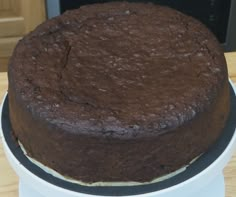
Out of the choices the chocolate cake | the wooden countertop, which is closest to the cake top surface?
the chocolate cake

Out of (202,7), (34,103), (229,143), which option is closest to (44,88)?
(34,103)

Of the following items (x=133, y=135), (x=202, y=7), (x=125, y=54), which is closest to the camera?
(x=133, y=135)

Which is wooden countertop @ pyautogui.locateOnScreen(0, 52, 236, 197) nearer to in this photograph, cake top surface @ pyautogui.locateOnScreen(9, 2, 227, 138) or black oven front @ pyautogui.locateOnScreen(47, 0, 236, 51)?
cake top surface @ pyautogui.locateOnScreen(9, 2, 227, 138)

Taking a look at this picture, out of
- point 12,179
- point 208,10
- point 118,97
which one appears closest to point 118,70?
point 118,97

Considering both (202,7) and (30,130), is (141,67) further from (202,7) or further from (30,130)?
(202,7)

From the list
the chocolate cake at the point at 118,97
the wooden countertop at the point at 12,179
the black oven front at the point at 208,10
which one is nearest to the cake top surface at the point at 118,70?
the chocolate cake at the point at 118,97

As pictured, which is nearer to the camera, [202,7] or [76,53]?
[76,53]

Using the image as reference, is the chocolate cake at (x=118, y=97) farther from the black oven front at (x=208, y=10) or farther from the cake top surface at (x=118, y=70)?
the black oven front at (x=208, y=10)

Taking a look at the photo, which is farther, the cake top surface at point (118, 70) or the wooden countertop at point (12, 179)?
the wooden countertop at point (12, 179)
